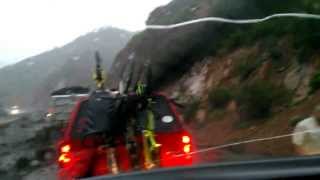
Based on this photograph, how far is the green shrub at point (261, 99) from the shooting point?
61.1ft

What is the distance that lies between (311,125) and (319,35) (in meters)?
9.25

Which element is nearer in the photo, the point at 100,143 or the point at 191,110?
the point at 100,143

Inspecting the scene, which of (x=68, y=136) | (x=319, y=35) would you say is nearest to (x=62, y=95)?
(x=319, y=35)

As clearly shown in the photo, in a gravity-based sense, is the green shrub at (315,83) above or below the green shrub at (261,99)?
above

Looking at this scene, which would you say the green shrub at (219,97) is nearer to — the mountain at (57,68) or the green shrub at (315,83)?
the green shrub at (315,83)

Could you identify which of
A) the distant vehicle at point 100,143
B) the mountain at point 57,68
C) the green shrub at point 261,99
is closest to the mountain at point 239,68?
the green shrub at point 261,99

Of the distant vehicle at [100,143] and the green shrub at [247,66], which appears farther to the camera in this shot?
the green shrub at [247,66]

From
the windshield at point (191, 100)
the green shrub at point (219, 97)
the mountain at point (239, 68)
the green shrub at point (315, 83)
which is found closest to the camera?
the windshield at point (191, 100)

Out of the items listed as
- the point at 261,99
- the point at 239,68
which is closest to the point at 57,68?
the point at 239,68

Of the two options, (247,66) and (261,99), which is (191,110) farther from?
(261,99)

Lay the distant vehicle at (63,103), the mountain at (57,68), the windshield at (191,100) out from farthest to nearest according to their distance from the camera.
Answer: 1. the mountain at (57,68)
2. the distant vehicle at (63,103)
3. the windshield at (191,100)

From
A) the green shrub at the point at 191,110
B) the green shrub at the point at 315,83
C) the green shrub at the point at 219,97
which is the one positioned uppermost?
the green shrub at the point at 315,83

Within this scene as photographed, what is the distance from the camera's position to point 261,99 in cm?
1917

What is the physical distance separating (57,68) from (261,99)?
53.1 meters
